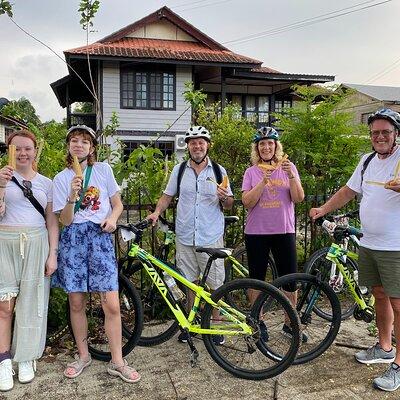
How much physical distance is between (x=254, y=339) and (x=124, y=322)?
1229 millimetres

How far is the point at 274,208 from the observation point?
12.0ft

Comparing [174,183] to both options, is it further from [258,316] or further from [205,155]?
[258,316]

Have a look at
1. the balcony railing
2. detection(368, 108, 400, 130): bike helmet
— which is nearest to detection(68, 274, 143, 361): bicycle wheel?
detection(368, 108, 400, 130): bike helmet

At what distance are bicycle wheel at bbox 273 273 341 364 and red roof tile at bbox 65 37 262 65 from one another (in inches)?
540

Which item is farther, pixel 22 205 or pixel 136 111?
pixel 136 111

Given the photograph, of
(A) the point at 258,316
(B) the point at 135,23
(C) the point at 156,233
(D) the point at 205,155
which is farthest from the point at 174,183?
(B) the point at 135,23

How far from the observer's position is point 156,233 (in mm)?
4734

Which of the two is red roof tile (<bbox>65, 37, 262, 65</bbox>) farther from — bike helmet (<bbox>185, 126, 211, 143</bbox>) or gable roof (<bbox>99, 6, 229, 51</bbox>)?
bike helmet (<bbox>185, 126, 211, 143</bbox>)

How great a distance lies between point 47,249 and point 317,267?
2.37m

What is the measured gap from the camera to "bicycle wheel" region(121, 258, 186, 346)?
3.81 m

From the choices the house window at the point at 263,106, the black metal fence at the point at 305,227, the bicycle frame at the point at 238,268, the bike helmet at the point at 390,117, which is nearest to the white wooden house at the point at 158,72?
the house window at the point at 263,106

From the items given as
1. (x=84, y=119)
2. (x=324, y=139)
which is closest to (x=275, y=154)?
(x=324, y=139)

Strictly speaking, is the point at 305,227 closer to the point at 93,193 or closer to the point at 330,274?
the point at 330,274

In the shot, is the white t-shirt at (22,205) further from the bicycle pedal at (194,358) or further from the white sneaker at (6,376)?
the bicycle pedal at (194,358)
